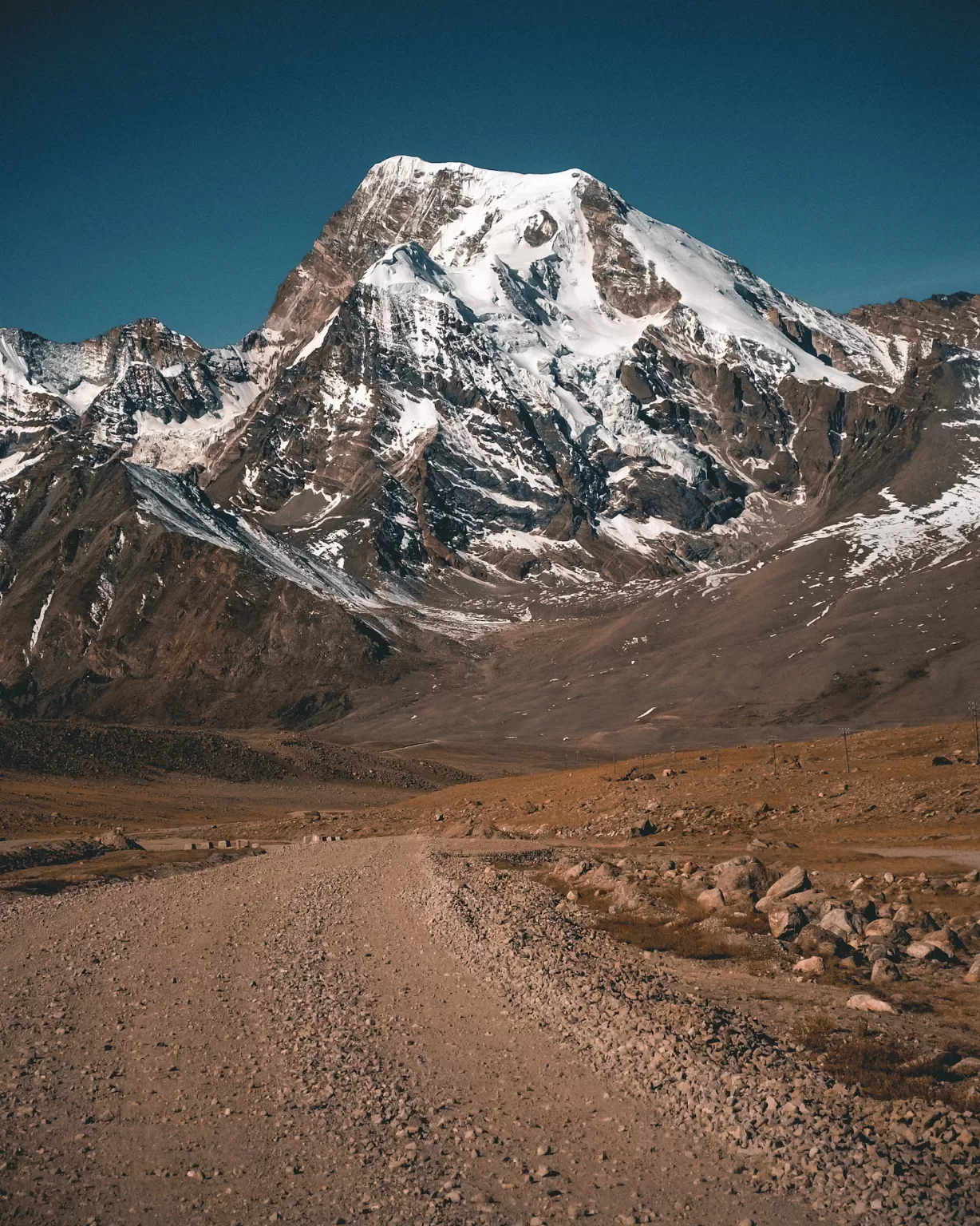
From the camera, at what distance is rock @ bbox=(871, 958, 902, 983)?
91.9ft

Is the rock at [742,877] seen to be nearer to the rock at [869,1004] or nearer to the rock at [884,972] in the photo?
the rock at [884,972]

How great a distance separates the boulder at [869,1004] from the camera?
25386mm

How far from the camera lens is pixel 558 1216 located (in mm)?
17016

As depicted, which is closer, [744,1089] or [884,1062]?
[744,1089]

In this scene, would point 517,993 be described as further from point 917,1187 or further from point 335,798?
point 335,798

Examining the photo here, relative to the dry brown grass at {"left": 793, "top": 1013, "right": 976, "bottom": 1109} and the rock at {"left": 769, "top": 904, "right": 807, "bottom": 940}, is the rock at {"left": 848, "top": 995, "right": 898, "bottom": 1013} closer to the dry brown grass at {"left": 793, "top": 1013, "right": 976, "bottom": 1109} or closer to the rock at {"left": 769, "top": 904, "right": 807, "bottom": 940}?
the dry brown grass at {"left": 793, "top": 1013, "right": 976, "bottom": 1109}

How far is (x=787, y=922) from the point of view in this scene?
33.1 meters

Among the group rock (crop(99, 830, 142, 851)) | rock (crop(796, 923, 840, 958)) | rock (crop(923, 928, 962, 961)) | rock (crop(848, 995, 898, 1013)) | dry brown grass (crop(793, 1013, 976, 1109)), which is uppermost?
rock (crop(923, 928, 962, 961))

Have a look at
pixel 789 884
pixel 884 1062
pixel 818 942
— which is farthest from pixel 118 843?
pixel 884 1062

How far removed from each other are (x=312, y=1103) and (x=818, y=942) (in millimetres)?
16255

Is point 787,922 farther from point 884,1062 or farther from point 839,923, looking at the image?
point 884,1062

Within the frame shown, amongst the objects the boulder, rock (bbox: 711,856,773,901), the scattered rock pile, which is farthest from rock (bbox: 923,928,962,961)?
rock (bbox: 711,856,773,901)

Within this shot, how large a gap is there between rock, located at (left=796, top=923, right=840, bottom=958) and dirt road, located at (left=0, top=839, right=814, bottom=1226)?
9006 mm

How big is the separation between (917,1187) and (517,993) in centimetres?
1240
